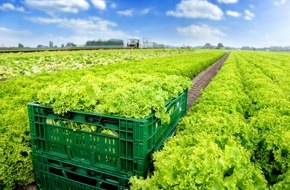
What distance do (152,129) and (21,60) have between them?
17678 millimetres

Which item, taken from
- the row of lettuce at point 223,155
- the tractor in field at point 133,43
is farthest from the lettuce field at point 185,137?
the tractor in field at point 133,43

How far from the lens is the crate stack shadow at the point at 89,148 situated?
3535mm

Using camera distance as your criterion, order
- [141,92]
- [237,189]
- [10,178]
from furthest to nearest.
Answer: [10,178], [141,92], [237,189]

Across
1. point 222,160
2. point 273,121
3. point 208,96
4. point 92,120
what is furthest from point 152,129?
point 208,96

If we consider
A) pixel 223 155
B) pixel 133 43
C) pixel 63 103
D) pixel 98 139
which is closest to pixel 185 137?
pixel 223 155

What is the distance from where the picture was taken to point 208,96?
746 centimetres

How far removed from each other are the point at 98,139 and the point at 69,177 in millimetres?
1006

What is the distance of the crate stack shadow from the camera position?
354 cm

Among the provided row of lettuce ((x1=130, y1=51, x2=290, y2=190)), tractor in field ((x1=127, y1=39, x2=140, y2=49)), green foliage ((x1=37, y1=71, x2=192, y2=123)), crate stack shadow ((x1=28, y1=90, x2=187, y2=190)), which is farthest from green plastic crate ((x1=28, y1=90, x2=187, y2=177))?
tractor in field ((x1=127, y1=39, x2=140, y2=49))

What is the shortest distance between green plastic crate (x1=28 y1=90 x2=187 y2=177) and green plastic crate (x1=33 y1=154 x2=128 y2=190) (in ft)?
0.42

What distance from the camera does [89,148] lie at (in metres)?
3.80

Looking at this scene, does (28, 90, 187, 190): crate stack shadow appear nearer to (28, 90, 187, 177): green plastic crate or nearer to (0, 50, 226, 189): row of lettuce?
(28, 90, 187, 177): green plastic crate

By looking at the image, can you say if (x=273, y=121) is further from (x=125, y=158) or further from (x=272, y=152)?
(x=125, y=158)

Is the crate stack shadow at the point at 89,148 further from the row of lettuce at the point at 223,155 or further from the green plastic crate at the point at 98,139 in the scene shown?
the row of lettuce at the point at 223,155
